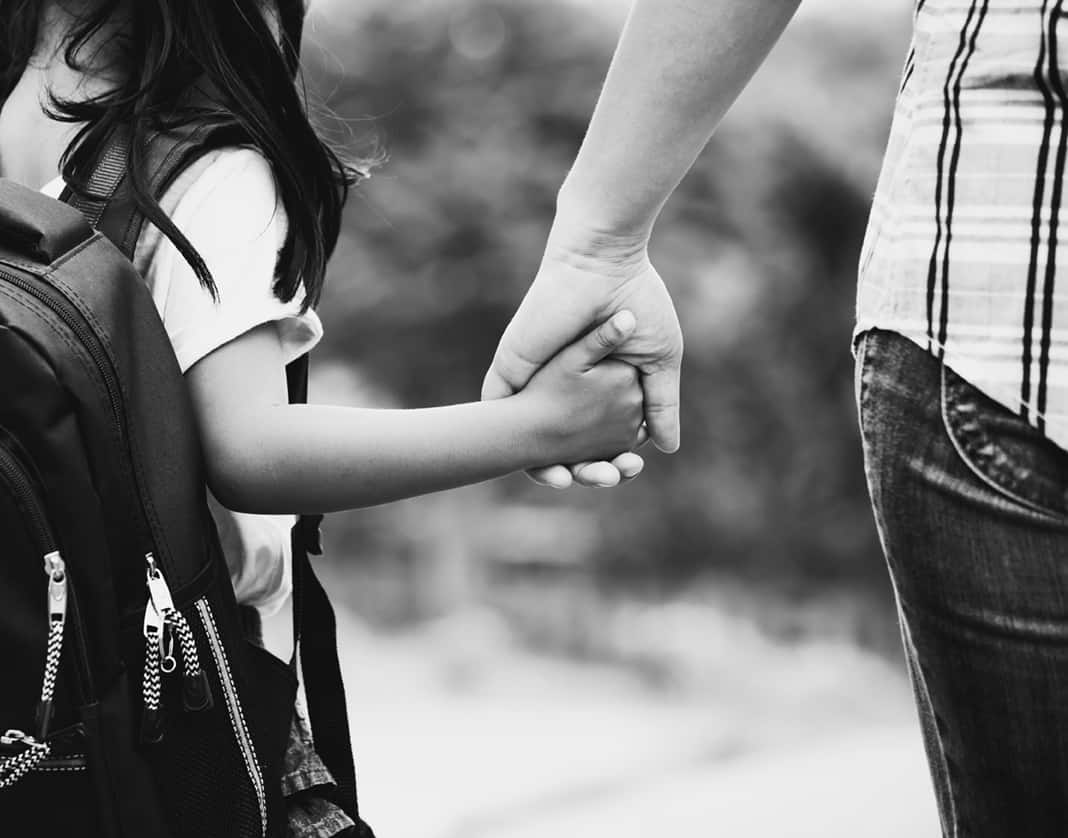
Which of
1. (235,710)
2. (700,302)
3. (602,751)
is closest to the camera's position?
(235,710)

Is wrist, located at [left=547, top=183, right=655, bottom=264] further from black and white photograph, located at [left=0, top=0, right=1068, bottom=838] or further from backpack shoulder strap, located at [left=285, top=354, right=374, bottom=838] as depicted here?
backpack shoulder strap, located at [left=285, top=354, right=374, bottom=838]

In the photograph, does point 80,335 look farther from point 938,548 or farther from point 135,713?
point 938,548

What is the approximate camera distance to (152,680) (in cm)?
106

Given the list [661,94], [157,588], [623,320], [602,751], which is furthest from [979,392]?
[602,751]

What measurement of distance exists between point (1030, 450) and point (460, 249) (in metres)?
3.01

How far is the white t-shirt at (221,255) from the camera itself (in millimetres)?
1196

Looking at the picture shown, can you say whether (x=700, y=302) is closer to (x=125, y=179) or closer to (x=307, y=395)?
(x=307, y=395)

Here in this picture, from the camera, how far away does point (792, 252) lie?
3.69 metres

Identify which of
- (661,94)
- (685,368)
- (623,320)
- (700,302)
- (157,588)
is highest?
(700,302)

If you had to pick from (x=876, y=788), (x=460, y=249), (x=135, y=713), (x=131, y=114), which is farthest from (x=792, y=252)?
(x=135, y=713)

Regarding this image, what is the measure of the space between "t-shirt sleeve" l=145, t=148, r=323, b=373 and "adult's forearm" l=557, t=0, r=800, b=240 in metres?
0.31

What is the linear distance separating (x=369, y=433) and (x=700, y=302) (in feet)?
8.20

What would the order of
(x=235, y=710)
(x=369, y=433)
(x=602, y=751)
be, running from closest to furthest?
(x=235, y=710) < (x=369, y=433) < (x=602, y=751)

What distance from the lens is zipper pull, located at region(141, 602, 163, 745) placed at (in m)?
1.05
